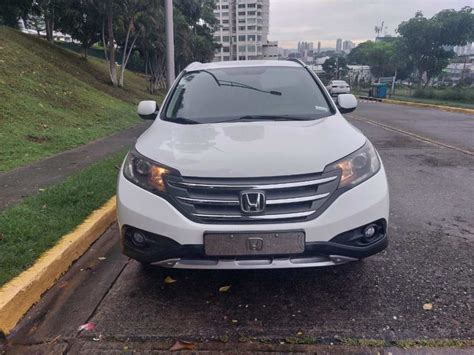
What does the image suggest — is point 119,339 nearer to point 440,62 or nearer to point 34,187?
point 34,187

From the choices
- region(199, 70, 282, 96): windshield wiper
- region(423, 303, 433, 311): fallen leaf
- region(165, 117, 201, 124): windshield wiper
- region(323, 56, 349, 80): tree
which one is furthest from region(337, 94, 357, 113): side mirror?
region(323, 56, 349, 80): tree

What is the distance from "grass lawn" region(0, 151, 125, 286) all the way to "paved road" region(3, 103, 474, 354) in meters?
0.32

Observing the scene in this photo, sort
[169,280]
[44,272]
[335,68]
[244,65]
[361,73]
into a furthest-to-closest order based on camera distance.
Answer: [335,68] → [361,73] → [244,65] → [169,280] → [44,272]

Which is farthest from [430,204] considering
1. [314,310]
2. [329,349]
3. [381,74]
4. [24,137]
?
[381,74]

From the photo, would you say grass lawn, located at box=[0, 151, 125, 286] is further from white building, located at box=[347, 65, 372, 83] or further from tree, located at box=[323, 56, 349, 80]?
tree, located at box=[323, 56, 349, 80]

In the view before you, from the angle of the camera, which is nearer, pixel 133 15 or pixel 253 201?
pixel 253 201

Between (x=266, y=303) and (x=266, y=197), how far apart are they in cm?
83

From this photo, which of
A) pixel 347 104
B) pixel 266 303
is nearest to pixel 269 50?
pixel 347 104

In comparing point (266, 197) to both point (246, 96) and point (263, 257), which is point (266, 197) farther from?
point (246, 96)

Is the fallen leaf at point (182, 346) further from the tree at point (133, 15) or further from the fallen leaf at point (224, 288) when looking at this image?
the tree at point (133, 15)

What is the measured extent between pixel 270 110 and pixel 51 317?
2309 mm

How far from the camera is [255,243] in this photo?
247cm

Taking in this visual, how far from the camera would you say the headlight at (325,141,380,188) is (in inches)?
104

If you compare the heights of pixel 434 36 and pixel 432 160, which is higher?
pixel 434 36
